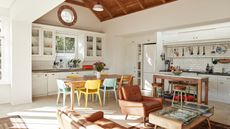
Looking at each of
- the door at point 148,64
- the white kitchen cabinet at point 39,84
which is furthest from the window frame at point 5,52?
the door at point 148,64

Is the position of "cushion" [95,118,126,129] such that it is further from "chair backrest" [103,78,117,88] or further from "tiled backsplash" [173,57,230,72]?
"tiled backsplash" [173,57,230,72]

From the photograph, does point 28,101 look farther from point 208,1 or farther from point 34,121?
point 208,1

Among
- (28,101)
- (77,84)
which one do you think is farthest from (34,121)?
(28,101)

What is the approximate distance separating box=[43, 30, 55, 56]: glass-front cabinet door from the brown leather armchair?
3868mm

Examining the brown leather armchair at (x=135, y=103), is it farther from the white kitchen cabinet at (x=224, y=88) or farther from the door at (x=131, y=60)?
the door at (x=131, y=60)

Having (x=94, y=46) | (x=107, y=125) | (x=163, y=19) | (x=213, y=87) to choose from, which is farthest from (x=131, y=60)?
(x=107, y=125)

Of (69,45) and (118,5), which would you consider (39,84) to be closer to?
(69,45)

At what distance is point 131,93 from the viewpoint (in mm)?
3809

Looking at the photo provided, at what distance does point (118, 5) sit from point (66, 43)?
2.65m

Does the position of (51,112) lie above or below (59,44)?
below

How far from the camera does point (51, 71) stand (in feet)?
19.8

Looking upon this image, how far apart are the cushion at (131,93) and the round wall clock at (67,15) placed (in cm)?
464

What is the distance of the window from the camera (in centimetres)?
670

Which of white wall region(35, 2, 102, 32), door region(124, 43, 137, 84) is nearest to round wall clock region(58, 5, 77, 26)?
white wall region(35, 2, 102, 32)
